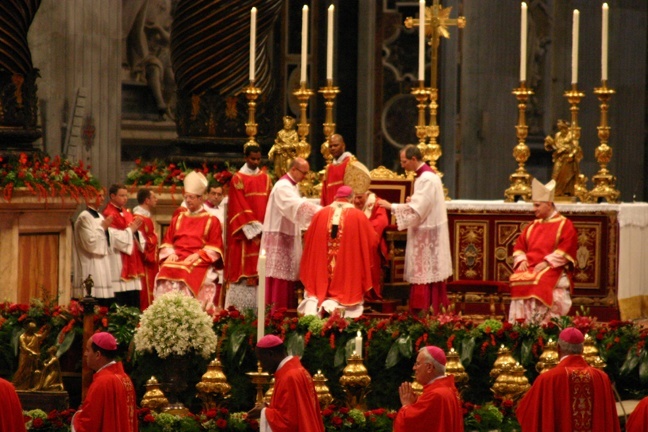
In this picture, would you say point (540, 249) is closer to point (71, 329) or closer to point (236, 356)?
point (236, 356)

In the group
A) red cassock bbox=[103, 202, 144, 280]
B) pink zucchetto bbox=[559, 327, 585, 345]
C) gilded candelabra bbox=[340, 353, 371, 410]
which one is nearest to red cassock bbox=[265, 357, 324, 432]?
pink zucchetto bbox=[559, 327, 585, 345]

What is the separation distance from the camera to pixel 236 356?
37.3ft

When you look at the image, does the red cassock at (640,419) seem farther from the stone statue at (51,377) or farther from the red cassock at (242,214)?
the red cassock at (242,214)

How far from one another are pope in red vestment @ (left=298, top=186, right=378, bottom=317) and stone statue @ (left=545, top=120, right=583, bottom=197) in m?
2.23

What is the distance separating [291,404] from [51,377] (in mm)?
2875

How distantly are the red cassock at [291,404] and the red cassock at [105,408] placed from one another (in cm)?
77

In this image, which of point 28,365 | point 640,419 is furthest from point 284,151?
point 640,419

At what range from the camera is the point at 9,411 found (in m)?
8.54

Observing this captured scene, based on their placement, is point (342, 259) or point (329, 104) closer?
point (342, 259)

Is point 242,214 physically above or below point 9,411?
above

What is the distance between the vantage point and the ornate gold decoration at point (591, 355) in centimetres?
1065

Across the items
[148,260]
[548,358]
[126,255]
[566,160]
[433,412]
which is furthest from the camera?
[148,260]

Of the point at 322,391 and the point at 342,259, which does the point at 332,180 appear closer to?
the point at 342,259

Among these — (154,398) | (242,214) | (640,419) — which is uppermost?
(242,214)
